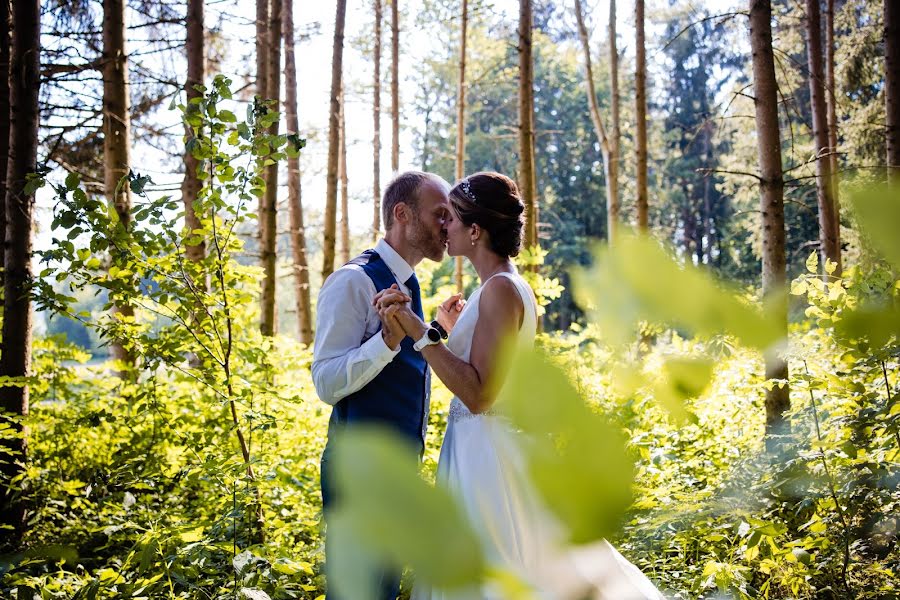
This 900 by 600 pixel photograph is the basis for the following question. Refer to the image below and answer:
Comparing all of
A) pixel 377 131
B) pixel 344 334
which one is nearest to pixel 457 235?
pixel 344 334

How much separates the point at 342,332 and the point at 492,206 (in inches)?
28.2

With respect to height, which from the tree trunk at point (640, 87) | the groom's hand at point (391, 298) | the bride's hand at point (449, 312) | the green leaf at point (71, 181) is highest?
the tree trunk at point (640, 87)

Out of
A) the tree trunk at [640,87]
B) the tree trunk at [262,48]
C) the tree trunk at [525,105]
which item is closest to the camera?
the tree trunk at [525,105]

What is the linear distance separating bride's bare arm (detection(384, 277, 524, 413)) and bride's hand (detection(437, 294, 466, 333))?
1.62 feet

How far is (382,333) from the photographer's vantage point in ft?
7.95

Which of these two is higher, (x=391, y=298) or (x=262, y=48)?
(x=262, y=48)

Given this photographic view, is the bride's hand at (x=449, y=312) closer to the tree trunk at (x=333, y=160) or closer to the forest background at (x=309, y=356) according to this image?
the forest background at (x=309, y=356)

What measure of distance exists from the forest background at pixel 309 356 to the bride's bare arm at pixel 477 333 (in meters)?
0.28

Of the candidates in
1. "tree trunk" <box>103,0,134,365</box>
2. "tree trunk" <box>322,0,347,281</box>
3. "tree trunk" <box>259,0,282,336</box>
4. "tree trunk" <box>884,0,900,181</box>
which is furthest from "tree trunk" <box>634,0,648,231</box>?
"tree trunk" <box>103,0,134,365</box>

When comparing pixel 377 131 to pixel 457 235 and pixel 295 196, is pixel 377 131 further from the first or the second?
pixel 457 235

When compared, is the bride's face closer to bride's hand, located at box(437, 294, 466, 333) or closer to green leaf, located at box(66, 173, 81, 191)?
bride's hand, located at box(437, 294, 466, 333)

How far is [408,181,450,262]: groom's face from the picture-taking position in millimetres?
2865

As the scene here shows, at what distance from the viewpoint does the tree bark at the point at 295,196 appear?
39.4 ft

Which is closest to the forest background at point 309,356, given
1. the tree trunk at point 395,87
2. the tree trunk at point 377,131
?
the tree trunk at point 395,87
